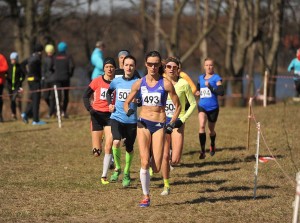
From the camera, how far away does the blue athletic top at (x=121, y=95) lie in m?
9.97

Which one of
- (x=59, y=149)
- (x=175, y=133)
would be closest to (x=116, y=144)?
(x=175, y=133)

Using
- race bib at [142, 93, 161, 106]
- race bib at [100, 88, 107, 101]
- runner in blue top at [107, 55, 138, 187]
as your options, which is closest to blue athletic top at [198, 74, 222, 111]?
race bib at [100, 88, 107, 101]

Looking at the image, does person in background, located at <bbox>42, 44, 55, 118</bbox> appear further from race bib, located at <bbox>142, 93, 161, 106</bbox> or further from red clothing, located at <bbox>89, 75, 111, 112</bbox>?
race bib, located at <bbox>142, 93, 161, 106</bbox>

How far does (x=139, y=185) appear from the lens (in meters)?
10.5

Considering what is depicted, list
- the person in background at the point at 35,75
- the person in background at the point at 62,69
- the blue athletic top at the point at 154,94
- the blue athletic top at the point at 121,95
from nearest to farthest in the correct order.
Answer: the blue athletic top at the point at 154,94, the blue athletic top at the point at 121,95, the person in background at the point at 35,75, the person in background at the point at 62,69

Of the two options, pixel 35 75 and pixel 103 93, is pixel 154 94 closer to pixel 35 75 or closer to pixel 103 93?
pixel 103 93

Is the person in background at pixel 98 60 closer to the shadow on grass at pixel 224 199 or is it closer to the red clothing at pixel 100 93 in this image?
the red clothing at pixel 100 93

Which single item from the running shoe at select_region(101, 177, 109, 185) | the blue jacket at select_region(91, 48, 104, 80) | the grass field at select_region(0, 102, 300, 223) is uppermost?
the blue jacket at select_region(91, 48, 104, 80)

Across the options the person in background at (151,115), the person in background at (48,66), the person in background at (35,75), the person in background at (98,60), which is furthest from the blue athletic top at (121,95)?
the person in background at (48,66)

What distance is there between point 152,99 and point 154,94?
76 mm

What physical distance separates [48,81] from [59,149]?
505cm

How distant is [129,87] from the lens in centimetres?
995

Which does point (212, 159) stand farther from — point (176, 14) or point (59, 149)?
point (176, 14)

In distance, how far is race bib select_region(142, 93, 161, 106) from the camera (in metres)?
8.76
